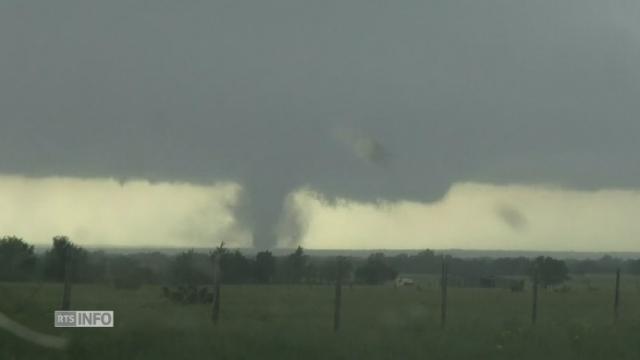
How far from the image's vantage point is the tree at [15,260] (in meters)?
27.5

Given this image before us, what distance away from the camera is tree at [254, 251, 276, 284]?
40406 millimetres

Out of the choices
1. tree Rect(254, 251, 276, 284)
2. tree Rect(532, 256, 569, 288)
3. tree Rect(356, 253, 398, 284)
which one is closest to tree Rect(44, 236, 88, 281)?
tree Rect(254, 251, 276, 284)

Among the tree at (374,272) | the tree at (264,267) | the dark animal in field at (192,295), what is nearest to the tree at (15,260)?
the dark animal in field at (192,295)

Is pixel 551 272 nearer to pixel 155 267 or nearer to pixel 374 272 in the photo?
pixel 374 272

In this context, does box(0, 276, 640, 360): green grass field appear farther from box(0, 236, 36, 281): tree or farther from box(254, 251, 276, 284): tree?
box(254, 251, 276, 284): tree

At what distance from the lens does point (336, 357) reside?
1769 centimetres

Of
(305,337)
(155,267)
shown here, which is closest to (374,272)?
(155,267)

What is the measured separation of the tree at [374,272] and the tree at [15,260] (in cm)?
2504

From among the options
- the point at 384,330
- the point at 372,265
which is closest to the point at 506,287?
the point at 372,265

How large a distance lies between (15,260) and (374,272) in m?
35.3

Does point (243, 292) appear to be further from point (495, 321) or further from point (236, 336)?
point (236, 336)

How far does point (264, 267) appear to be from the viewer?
4259cm

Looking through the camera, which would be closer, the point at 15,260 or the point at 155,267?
the point at 15,260

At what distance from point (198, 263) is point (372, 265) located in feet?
106
